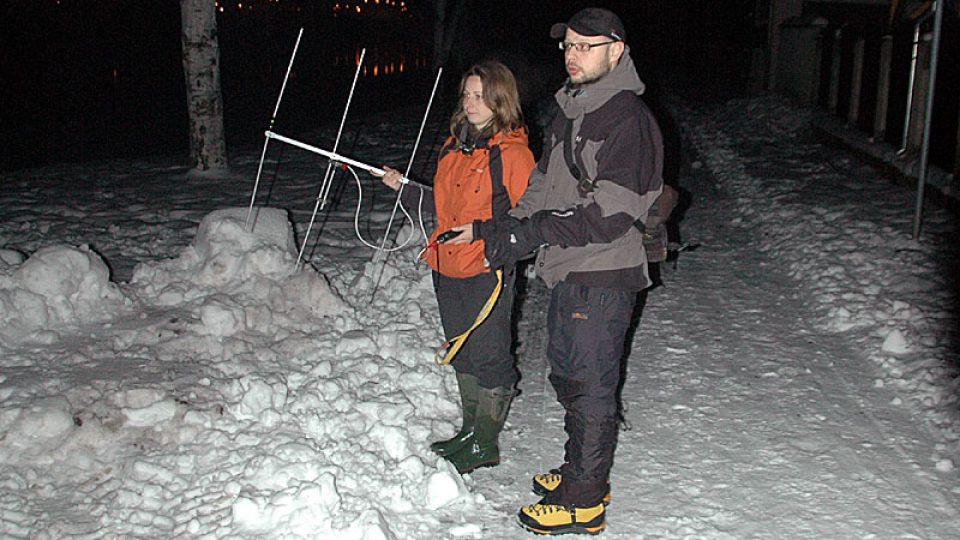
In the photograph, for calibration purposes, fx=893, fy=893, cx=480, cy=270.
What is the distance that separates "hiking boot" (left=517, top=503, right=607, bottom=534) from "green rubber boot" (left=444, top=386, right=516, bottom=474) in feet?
1.97

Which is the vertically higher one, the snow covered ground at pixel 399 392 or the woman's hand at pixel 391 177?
the woman's hand at pixel 391 177

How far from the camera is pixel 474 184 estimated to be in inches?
161

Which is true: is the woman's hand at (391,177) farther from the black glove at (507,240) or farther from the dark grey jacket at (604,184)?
the dark grey jacket at (604,184)

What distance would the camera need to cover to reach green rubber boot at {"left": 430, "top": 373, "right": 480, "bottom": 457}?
4.48 m

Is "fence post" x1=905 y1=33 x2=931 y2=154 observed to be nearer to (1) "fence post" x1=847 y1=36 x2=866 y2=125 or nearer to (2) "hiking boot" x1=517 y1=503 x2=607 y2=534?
(1) "fence post" x1=847 y1=36 x2=866 y2=125

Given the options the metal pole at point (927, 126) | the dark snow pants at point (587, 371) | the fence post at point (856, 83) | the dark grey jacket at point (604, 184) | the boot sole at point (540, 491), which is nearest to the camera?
the dark grey jacket at point (604, 184)

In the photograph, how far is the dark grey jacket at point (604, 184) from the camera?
3387mm

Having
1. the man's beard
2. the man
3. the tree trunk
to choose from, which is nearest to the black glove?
the man

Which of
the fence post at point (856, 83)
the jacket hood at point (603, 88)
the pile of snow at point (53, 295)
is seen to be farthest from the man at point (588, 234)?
the fence post at point (856, 83)

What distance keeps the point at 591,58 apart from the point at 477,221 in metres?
0.84

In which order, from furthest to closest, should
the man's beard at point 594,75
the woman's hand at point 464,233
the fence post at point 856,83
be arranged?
1. the fence post at point 856,83
2. the woman's hand at point 464,233
3. the man's beard at point 594,75

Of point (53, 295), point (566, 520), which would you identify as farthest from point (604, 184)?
point (53, 295)

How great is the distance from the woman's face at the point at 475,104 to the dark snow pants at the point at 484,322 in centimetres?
72

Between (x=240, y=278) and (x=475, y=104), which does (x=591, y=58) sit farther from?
(x=240, y=278)
